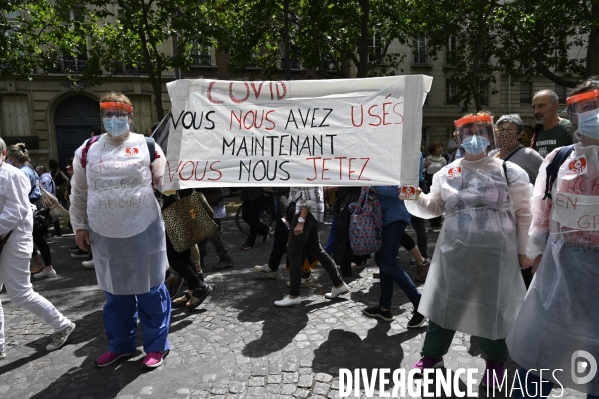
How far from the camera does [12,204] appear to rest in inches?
142

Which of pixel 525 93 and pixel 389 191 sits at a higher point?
pixel 525 93

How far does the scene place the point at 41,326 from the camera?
4359 mm

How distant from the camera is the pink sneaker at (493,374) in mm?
3049

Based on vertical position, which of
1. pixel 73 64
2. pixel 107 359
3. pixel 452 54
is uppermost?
pixel 73 64

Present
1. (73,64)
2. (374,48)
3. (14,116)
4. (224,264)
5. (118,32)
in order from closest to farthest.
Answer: (224,264)
(118,32)
(14,116)
(73,64)
(374,48)

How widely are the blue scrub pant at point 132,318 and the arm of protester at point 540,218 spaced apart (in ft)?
8.54

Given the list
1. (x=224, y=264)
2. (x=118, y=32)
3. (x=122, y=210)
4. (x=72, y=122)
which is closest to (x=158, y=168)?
(x=122, y=210)

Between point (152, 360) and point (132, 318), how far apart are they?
0.38m

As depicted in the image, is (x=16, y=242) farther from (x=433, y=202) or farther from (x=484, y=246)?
(x=484, y=246)

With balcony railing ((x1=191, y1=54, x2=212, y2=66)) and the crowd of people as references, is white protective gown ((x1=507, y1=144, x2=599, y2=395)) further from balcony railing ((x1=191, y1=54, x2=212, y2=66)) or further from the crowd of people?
balcony railing ((x1=191, y1=54, x2=212, y2=66))

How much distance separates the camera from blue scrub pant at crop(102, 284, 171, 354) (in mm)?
3480

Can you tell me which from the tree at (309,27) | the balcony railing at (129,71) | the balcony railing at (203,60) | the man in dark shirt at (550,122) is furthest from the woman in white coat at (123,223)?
the balcony railing at (203,60)
